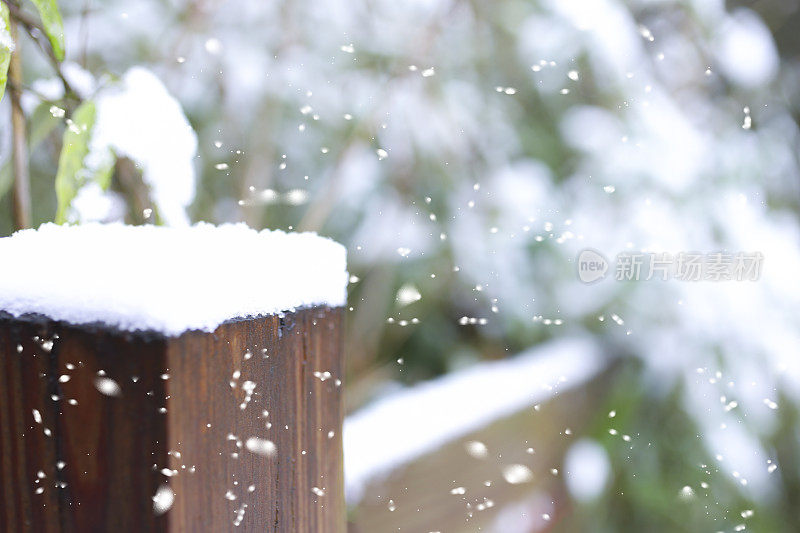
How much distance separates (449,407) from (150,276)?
868mm

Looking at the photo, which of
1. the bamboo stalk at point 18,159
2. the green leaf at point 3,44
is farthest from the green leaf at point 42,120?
the green leaf at point 3,44

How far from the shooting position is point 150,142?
0.40 m

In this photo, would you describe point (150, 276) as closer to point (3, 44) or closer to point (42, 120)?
point (3, 44)

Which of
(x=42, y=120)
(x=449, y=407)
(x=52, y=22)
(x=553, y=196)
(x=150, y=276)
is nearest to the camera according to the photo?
(x=150, y=276)

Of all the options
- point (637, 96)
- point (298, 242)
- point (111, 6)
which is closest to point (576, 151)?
point (637, 96)

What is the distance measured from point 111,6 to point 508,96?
980 millimetres

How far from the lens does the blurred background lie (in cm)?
Result: 135

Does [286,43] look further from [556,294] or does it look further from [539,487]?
[539,487]

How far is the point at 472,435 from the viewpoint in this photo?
0.98 m

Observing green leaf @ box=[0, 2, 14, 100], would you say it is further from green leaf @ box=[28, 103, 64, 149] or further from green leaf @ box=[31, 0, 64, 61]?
green leaf @ box=[28, 103, 64, 149]

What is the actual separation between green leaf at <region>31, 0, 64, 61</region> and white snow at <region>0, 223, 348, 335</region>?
0.14 meters

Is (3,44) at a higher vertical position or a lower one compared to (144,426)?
higher

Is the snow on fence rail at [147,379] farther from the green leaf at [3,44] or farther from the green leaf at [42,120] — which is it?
the green leaf at [42,120]

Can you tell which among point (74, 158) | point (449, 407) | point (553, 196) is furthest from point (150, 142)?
point (553, 196)
